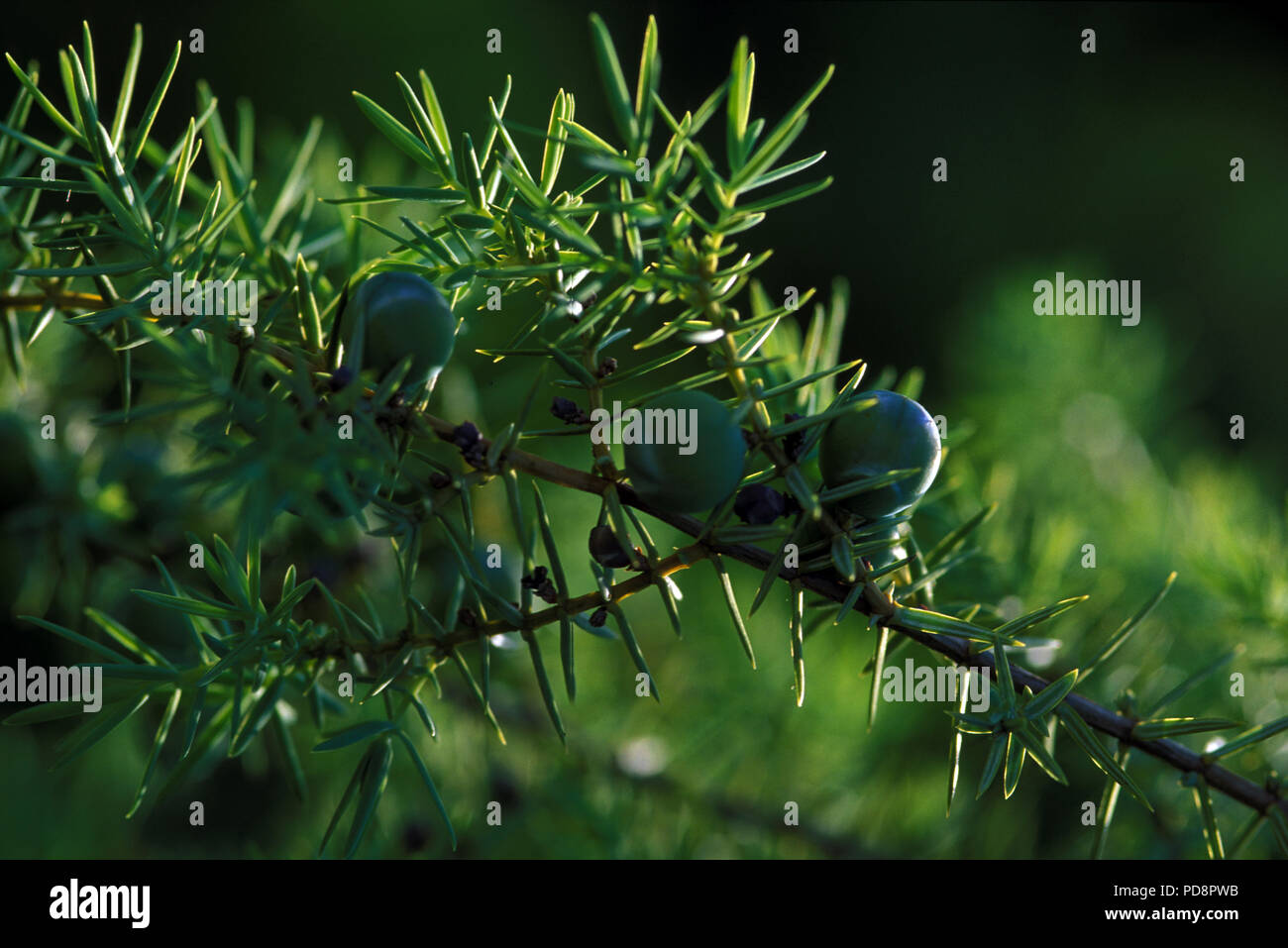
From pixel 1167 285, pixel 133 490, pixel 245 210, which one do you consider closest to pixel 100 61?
pixel 133 490

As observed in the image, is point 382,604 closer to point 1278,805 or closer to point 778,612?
point 778,612

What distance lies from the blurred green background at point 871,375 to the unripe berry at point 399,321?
2.4 inches

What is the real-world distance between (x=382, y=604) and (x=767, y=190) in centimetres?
70

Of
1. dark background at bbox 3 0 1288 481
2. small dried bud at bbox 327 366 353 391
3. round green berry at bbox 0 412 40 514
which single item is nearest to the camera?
small dried bud at bbox 327 366 353 391

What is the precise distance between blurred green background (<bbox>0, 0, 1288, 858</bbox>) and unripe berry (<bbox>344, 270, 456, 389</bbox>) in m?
0.06

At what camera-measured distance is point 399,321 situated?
0.23m

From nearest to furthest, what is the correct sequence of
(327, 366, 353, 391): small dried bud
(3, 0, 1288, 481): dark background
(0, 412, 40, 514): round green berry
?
(327, 366, 353, 391): small dried bud, (0, 412, 40, 514): round green berry, (3, 0, 1288, 481): dark background

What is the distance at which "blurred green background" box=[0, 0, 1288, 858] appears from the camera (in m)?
0.47

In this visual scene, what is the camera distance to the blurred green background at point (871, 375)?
469 millimetres

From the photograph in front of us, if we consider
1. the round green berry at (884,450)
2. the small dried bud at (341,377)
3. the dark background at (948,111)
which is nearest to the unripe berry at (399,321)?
the small dried bud at (341,377)

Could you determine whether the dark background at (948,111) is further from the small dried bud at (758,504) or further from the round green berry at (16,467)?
the small dried bud at (758,504)

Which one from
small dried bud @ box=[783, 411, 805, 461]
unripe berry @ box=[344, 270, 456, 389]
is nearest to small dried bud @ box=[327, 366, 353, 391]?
unripe berry @ box=[344, 270, 456, 389]

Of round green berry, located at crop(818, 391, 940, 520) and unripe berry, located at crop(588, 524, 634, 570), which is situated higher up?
round green berry, located at crop(818, 391, 940, 520)

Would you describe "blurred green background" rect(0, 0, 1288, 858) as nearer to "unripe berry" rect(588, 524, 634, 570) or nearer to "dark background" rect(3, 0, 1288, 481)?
"dark background" rect(3, 0, 1288, 481)
